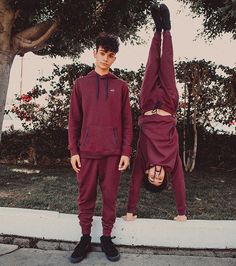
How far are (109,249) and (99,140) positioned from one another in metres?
1.12

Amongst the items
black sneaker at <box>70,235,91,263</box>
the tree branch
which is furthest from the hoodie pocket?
the tree branch

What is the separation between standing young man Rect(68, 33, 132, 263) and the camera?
11.4 ft

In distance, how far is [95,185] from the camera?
3596 millimetres

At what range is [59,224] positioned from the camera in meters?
3.96

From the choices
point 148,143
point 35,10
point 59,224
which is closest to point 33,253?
point 59,224

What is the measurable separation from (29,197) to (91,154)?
2265mm

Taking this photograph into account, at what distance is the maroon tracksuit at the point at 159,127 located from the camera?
12.8ft

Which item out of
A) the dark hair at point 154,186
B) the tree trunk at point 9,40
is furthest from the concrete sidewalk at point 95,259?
the tree trunk at point 9,40

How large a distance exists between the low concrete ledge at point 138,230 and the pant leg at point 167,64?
1.52 meters

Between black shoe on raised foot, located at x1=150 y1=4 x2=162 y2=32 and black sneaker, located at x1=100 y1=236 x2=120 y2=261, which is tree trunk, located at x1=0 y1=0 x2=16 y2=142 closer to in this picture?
black shoe on raised foot, located at x1=150 y1=4 x2=162 y2=32

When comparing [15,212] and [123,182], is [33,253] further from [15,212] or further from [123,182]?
[123,182]

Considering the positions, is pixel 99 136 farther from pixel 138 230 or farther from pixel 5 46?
pixel 5 46

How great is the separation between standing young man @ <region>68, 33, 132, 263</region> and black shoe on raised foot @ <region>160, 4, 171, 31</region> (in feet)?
2.51

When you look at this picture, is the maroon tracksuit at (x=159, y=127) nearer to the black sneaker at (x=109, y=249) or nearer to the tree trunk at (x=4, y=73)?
the black sneaker at (x=109, y=249)
